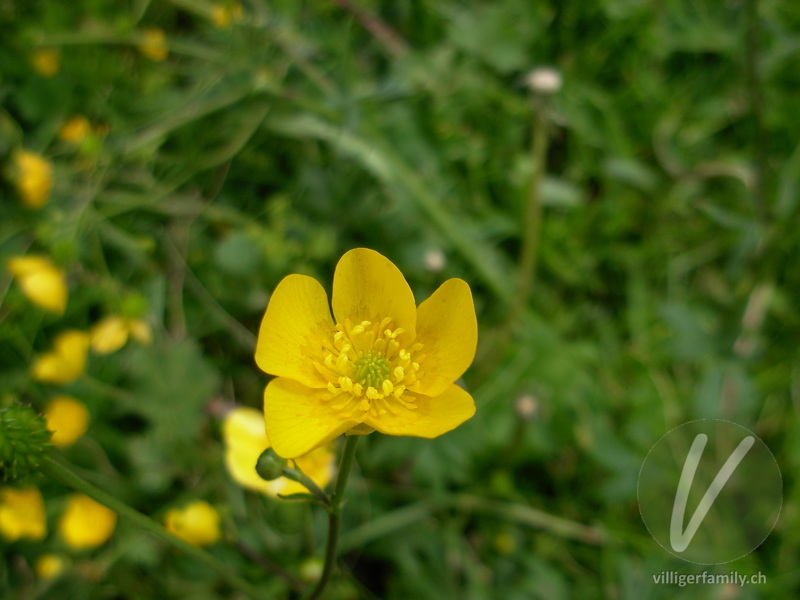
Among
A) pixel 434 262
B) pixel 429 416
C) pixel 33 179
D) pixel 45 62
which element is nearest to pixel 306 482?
pixel 429 416

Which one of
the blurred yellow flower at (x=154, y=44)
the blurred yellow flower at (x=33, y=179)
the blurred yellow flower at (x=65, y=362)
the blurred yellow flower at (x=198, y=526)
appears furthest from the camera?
the blurred yellow flower at (x=154, y=44)

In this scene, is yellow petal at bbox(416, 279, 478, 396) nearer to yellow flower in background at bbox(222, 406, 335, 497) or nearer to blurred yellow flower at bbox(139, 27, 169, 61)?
yellow flower in background at bbox(222, 406, 335, 497)

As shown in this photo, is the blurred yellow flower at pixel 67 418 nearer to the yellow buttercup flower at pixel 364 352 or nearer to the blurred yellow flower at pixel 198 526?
the blurred yellow flower at pixel 198 526

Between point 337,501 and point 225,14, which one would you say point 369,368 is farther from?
point 225,14

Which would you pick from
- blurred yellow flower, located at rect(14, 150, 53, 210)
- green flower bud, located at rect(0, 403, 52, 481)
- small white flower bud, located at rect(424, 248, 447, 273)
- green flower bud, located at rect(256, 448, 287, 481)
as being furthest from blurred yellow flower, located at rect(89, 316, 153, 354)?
green flower bud, located at rect(256, 448, 287, 481)

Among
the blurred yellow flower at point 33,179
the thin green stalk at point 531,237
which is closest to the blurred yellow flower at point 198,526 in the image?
the thin green stalk at point 531,237

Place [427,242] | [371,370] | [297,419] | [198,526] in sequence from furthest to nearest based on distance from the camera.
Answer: [427,242]
[198,526]
[371,370]
[297,419]
